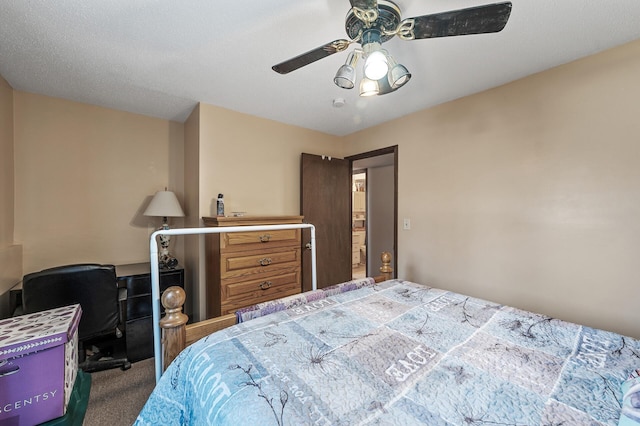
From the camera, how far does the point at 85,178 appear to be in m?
2.46

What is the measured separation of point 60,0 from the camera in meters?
1.24

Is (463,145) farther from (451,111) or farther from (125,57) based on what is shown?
(125,57)

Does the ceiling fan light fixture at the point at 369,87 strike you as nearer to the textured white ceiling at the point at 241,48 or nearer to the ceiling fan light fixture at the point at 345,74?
the ceiling fan light fixture at the point at 345,74

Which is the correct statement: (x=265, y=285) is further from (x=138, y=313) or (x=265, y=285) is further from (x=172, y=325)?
(x=172, y=325)

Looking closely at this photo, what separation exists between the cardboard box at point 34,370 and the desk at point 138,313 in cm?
86

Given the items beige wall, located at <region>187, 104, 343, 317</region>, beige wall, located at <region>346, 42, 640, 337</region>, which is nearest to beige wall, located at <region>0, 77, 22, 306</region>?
beige wall, located at <region>187, 104, 343, 317</region>

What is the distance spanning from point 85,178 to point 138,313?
138cm

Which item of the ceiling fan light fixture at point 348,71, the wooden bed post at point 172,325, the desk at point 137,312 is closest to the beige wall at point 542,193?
the ceiling fan light fixture at point 348,71

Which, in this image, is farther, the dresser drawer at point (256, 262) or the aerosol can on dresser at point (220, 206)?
the aerosol can on dresser at point (220, 206)

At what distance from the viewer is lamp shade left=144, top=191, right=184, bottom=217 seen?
250 cm

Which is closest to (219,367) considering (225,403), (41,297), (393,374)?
(225,403)

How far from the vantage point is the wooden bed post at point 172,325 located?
109cm

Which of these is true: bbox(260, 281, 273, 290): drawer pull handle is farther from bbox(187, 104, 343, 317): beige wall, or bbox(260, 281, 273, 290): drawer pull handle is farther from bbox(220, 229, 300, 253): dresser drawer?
bbox(187, 104, 343, 317): beige wall

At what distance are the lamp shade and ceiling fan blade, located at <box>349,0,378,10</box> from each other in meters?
2.35
